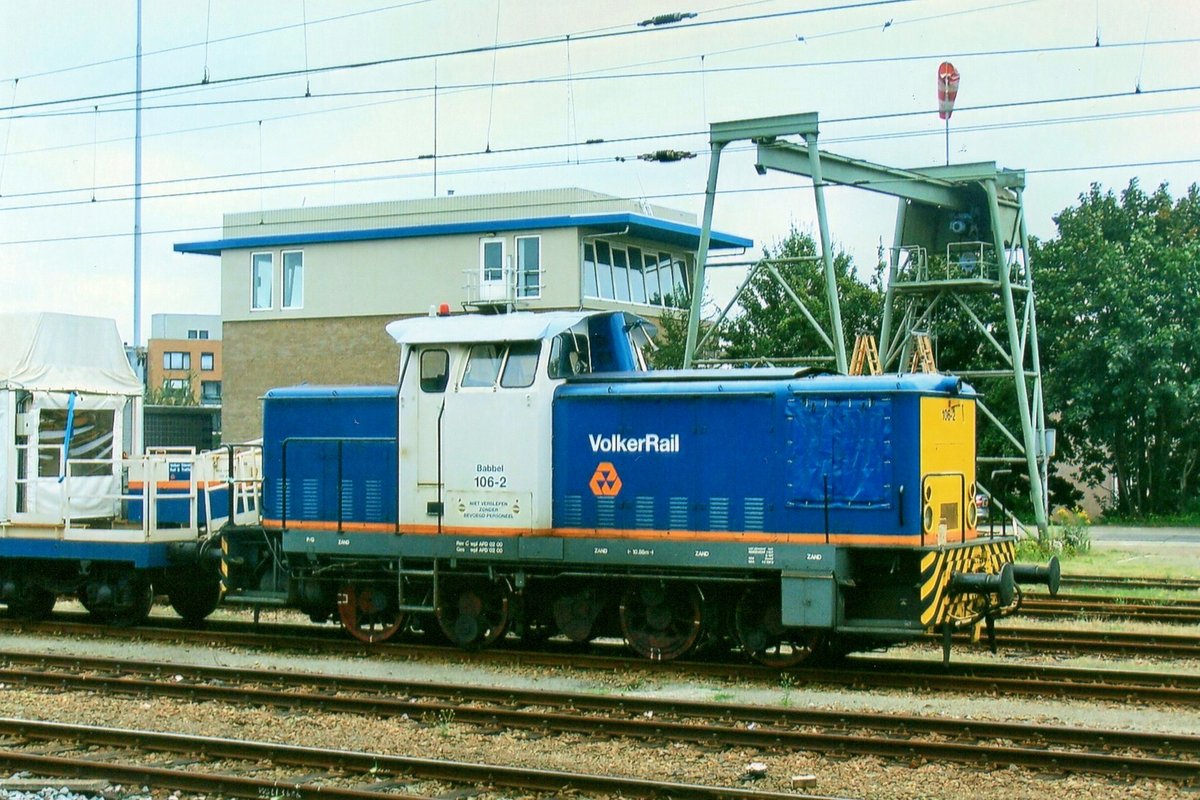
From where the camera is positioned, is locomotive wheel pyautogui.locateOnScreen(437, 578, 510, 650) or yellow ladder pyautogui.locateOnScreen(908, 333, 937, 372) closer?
locomotive wheel pyautogui.locateOnScreen(437, 578, 510, 650)

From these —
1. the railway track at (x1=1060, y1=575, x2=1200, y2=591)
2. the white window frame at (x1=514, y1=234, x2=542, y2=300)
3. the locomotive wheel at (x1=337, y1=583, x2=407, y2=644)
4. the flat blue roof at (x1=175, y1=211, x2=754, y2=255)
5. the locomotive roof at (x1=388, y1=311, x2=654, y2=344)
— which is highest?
the flat blue roof at (x1=175, y1=211, x2=754, y2=255)

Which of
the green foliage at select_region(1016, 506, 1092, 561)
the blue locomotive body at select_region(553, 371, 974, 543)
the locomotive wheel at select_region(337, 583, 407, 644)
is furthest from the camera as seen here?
the green foliage at select_region(1016, 506, 1092, 561)

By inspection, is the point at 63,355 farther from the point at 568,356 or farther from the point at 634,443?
the point at 634,443

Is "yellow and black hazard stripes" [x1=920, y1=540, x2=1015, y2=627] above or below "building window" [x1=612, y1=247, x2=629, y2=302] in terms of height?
below

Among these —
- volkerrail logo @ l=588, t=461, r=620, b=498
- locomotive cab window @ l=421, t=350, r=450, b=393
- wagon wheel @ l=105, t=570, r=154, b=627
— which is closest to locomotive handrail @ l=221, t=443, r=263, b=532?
wagon wheel @ l=105, t=570, r=154, b=627

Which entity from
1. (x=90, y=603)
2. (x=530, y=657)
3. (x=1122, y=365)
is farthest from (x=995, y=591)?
(x=1122, y=365)

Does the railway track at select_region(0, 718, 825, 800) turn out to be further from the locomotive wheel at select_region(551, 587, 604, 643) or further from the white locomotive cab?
the locomotive wheel at select_region(551, 587, 604, 643)

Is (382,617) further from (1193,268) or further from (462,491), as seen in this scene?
(1193,268)

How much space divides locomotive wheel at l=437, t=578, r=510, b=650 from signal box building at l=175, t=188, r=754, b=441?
73.4 feet

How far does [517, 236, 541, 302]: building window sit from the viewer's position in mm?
37656

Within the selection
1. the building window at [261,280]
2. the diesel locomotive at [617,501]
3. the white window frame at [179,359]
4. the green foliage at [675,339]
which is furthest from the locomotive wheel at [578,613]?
the white window frame at [179,359]

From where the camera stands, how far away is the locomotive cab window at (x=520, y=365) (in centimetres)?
1328

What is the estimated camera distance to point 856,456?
12.2 meters

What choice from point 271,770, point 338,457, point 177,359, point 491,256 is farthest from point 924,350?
point 177,359
